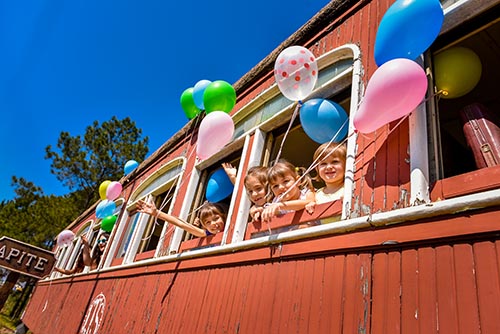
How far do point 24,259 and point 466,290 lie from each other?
4.14 metres

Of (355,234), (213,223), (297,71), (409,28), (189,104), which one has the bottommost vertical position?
(355,234)

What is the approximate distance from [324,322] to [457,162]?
1.64 m

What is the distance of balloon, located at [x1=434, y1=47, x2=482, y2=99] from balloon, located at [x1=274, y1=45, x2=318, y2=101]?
2.84 feet

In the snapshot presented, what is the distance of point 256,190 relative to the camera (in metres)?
2.79

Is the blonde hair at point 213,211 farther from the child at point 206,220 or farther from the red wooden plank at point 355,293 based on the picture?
the red wooden plank at point 355,293

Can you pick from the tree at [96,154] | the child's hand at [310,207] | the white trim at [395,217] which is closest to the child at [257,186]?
A: the white trim at [395,217]

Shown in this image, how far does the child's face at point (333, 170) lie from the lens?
225cm

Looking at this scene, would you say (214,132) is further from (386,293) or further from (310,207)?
(386,293)

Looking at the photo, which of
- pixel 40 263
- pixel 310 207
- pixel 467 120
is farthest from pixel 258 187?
pixel 40 263

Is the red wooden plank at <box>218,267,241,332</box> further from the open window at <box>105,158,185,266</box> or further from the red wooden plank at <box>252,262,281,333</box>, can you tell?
the open window at <box>105,158,185,266</box>

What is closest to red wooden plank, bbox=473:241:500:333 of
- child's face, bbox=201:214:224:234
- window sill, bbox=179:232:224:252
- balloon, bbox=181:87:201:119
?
window sill, bbox=179:232:224:252

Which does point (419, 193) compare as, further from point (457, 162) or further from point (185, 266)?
point (185, 266)

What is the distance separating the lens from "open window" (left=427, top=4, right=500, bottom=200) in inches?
57.6

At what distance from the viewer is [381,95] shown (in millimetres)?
1573
